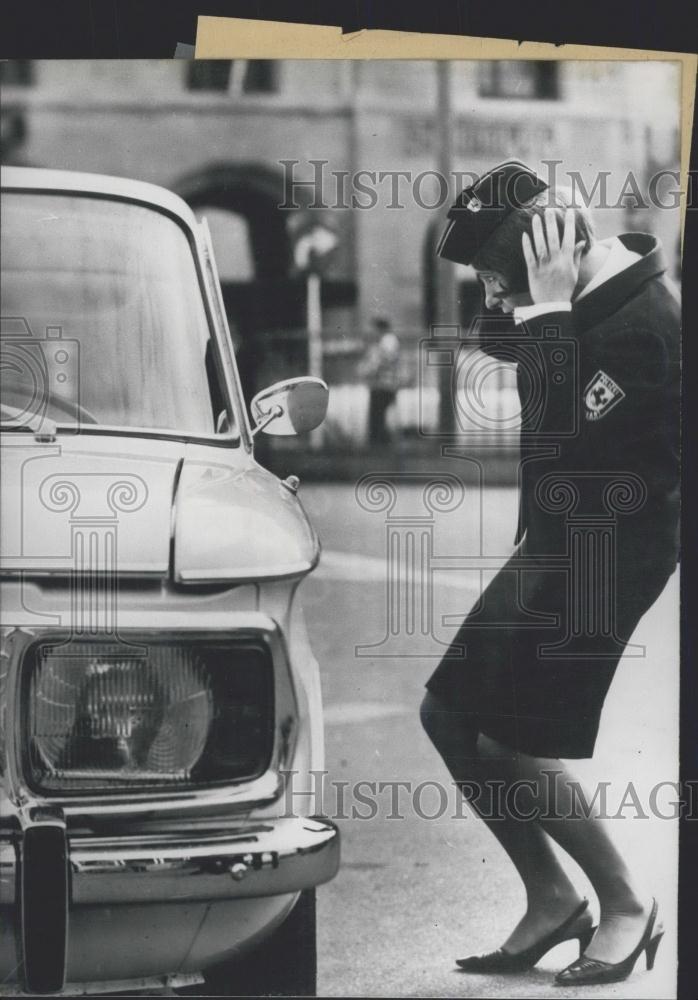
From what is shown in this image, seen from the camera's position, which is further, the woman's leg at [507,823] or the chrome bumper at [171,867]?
the woman's leg at [507,823]

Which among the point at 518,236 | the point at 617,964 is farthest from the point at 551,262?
the point at 617,964

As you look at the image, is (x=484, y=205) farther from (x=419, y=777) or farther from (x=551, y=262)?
(x=419, y=777)

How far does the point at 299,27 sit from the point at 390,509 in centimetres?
129

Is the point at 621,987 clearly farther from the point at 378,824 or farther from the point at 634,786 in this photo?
the point at 378,824

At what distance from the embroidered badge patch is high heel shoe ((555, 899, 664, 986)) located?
1.31 metres

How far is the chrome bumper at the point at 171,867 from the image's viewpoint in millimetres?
2566

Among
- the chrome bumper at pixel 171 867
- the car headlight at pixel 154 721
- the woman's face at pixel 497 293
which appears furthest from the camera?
the woman's face at pixel 497 293

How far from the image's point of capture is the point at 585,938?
304 centimetres

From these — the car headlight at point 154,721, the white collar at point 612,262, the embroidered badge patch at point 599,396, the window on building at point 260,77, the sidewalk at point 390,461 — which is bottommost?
the car headlight at point 154,721

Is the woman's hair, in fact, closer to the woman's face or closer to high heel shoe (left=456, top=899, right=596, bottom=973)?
the woman's face

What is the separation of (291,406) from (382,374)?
0.82 feet

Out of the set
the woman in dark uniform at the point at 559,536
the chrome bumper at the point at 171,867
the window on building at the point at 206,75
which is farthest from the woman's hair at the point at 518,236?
the chrome bumper at the point at 171,867

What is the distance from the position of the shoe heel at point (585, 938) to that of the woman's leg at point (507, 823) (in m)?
0.07

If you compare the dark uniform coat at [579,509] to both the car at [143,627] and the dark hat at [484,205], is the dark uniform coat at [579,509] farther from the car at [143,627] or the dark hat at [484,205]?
the car at [143,627]
